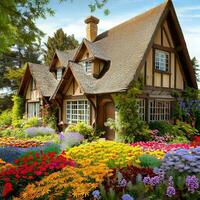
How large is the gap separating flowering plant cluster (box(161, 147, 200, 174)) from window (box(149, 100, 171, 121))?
11.6 meters

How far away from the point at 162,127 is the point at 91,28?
10.9 meters

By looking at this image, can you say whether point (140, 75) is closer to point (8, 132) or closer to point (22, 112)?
point (8, 132)

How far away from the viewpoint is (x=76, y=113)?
1731 cm

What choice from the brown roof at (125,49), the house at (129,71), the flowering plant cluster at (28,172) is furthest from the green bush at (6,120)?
the flowering plant cluster at (28,172)

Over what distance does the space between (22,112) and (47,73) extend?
424 centimetres

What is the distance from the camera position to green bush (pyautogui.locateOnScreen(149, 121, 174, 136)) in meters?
14.9

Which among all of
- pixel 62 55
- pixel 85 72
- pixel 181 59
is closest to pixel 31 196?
pixel 85 72

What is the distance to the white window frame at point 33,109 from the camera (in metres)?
21.4

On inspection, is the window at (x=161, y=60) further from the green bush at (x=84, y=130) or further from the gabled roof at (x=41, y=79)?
the gabled roof at (x=41, y=79)

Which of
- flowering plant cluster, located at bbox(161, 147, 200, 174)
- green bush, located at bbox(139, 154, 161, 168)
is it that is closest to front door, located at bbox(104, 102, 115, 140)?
green bush, located at bbox(139, 154, 161, 168)

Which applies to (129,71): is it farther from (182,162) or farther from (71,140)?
(182,162)

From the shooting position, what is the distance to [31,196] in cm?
431

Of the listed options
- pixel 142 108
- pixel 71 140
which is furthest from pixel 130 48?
pixel 71 140

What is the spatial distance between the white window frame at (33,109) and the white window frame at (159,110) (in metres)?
9.51
